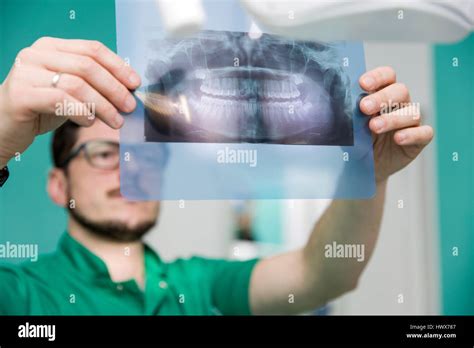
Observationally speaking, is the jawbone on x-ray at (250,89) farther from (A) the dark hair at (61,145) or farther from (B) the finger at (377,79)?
(A) the dark hair at (61,145)

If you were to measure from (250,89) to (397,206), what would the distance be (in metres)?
0.70

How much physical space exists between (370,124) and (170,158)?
0.31 meters

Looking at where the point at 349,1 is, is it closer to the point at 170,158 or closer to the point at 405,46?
the point at 170,158

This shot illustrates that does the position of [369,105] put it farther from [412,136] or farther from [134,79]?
[134,79]

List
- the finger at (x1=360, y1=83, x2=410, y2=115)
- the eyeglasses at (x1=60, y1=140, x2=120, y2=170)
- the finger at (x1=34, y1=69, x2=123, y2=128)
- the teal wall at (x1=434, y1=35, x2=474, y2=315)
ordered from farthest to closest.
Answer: the teal wall at (x1=434, y1=35, x2=474, y2=315) < the eyeglasses at (x1=60, y1=140, x2=120, y2=170) < the finger at (x1=360, y1=83, x2=410, y2=115) < the finger at (x1=34, y1=69, x2=123, y2=128)

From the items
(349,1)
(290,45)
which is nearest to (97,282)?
(290,45)

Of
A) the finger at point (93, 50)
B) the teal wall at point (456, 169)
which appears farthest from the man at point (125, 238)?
the teal wall at point (456, 169)

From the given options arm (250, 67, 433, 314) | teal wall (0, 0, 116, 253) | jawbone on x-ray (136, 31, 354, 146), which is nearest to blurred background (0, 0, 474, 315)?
teal wall (0, 0, 116, 253)

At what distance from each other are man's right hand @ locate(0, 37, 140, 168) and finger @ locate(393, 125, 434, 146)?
1.34 feet

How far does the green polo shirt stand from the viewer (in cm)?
91

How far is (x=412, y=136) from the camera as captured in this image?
776 mm

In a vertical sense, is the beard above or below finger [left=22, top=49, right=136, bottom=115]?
below

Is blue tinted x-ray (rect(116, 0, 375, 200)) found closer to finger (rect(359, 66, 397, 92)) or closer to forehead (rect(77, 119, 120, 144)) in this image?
finger (rect(359, 66, 397, 92))

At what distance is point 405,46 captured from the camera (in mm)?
1299
